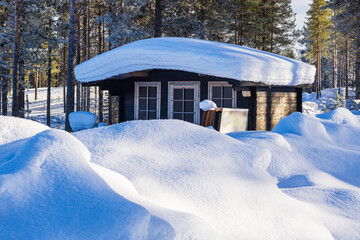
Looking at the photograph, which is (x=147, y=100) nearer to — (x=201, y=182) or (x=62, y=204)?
(x=201, y=182)

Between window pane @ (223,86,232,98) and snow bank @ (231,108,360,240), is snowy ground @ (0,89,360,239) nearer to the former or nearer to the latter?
snow bank @ (231,108,360,240)

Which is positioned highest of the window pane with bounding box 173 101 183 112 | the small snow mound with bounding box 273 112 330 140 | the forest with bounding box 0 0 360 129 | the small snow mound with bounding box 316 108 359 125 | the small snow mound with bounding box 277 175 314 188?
the forest with bounding box 0 0 360 129

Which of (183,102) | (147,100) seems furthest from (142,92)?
(183,102)

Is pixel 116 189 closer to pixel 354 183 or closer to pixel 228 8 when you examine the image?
pixel 354 183

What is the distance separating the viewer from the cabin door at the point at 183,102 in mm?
10664

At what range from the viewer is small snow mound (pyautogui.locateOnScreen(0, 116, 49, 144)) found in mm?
2871

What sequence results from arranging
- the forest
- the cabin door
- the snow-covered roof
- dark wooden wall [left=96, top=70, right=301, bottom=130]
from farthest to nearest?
the forest → the cabin door → dark wooden wall [left=96, top=70, right=301, bottom=130] → the snow-covered roof

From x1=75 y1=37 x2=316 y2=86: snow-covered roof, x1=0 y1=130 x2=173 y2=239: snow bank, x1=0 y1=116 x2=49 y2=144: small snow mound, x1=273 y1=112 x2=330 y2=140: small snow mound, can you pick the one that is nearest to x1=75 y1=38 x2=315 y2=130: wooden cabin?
x1=75 y1=37 x2=316 y2=86: snow-covered roof

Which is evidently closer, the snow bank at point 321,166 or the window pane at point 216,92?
the snow bank at point 321,166

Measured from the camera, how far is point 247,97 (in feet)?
32.8

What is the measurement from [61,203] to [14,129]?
1534 mm

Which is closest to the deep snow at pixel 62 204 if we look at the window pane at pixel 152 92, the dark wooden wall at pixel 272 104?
the dark wooden wall at pixel 272 104

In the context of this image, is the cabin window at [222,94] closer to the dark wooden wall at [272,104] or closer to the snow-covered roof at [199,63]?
the dark wooden wall at [272,104]

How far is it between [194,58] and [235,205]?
249 inches
